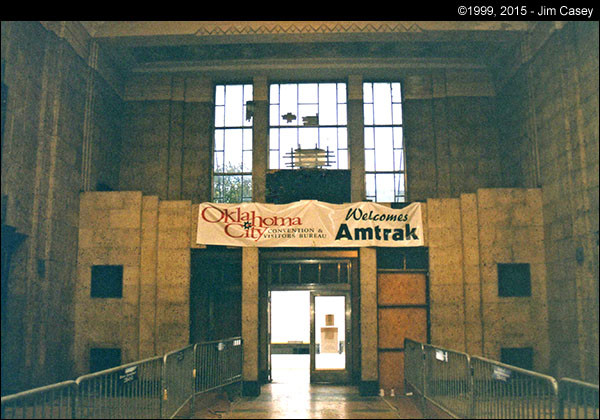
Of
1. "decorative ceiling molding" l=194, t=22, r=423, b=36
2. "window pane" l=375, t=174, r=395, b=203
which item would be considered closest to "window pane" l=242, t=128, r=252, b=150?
"decorative ceiling molding" l=194, t=22, r=423, b=36

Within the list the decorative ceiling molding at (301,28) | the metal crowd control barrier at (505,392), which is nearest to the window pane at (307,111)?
the decorative ceiling molding at (301,28)

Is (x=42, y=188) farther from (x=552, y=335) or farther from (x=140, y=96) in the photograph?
(x=552, y=335)

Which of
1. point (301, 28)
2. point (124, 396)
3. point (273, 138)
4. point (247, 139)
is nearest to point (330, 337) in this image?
point (273, 138)

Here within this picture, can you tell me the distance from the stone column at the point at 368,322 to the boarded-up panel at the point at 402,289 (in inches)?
18.6

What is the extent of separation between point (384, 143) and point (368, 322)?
6.04 meters

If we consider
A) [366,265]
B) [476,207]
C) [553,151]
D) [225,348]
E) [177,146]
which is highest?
[177,146]

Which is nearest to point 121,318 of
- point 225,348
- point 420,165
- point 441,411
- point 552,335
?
point 225,348

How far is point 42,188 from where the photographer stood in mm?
12867

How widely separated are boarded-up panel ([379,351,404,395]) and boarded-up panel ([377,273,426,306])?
4.65ft

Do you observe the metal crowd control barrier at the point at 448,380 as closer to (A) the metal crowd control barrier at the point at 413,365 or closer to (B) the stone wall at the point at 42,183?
(A) the metal crowd control barrier at the point at 413,365

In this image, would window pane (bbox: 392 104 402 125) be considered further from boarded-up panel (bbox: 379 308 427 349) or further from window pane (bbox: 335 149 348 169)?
boarded-up panel (bbox: 379 308 427 349)

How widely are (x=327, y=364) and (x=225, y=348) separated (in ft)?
12.3

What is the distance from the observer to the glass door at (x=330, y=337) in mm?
15609

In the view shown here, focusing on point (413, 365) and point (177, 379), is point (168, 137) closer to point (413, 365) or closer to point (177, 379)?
point (177, 379)
